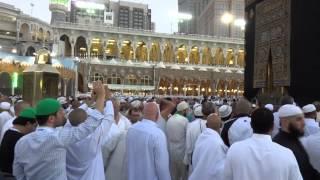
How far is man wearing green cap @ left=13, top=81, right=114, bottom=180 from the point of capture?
9.58ft

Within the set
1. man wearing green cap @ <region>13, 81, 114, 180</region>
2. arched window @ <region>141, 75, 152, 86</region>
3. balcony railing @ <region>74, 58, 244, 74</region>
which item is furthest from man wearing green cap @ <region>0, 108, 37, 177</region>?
arched window @ <region>141, 75, 152, 86</region>

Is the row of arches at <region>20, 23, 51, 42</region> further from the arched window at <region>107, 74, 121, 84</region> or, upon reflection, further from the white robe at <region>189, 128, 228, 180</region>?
the white robe at <region>189, 128, 228, 180</region>

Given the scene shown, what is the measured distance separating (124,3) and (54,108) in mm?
108374

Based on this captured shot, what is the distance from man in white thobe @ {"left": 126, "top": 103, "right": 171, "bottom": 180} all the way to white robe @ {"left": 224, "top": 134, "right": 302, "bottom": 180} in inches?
61.2

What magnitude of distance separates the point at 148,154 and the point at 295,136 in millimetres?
1494

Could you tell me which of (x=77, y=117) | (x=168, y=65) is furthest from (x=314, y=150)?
(x=168, y=65)

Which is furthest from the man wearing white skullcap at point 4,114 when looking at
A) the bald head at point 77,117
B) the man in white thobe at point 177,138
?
the bald head at point 77,117

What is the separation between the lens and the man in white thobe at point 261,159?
2.57 metres

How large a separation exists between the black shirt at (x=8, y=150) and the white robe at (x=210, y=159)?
165 cm

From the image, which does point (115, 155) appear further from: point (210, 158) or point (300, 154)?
point (300, 154)

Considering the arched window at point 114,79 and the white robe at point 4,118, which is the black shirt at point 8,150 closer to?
the white robe at point 4,118

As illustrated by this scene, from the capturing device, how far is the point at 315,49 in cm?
1194

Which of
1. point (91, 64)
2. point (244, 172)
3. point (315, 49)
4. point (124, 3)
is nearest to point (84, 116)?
point (244, 172)

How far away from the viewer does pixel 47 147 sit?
291 centimetres
